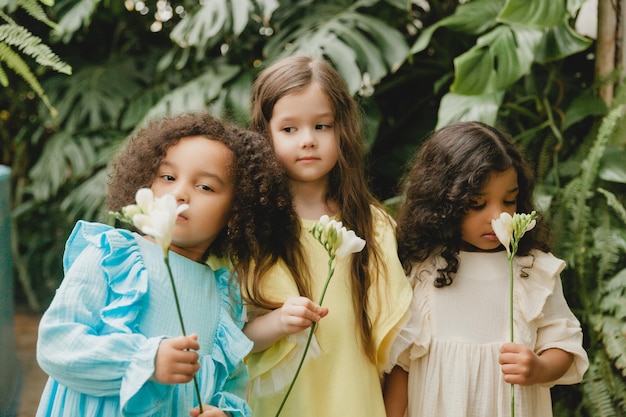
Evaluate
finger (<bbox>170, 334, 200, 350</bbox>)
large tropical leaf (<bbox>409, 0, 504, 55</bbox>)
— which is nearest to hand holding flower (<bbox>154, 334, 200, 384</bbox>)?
finger (<bbox>170, 334, 200, 350</bbox>)

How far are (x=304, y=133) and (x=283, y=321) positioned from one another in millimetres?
470

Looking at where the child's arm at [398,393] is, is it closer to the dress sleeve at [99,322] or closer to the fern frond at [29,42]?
the dress sleeve at [99,322]

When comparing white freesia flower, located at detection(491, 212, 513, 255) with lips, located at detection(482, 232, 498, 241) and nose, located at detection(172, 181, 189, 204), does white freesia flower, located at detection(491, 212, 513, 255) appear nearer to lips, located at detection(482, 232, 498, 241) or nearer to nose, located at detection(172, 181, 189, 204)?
lips, located at detection(482, 232, 498, 241)

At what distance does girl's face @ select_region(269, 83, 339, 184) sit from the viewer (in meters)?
1.64

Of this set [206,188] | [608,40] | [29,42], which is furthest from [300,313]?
[608,40]

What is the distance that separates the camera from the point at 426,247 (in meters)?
1.79

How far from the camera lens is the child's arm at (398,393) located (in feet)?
5.75

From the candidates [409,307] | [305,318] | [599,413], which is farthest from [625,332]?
[305,318]

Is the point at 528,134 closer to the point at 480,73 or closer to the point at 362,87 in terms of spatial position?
the point at 480,73

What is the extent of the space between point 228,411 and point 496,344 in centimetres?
67

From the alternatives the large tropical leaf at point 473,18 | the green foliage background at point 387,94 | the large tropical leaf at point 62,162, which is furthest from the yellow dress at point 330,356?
the large tropical leaf at point 62,162

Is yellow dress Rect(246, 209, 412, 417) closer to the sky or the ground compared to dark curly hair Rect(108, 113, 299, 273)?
closer to the ground

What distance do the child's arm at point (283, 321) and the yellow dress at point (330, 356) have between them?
2.3 inches

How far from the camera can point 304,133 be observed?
1.64 m
